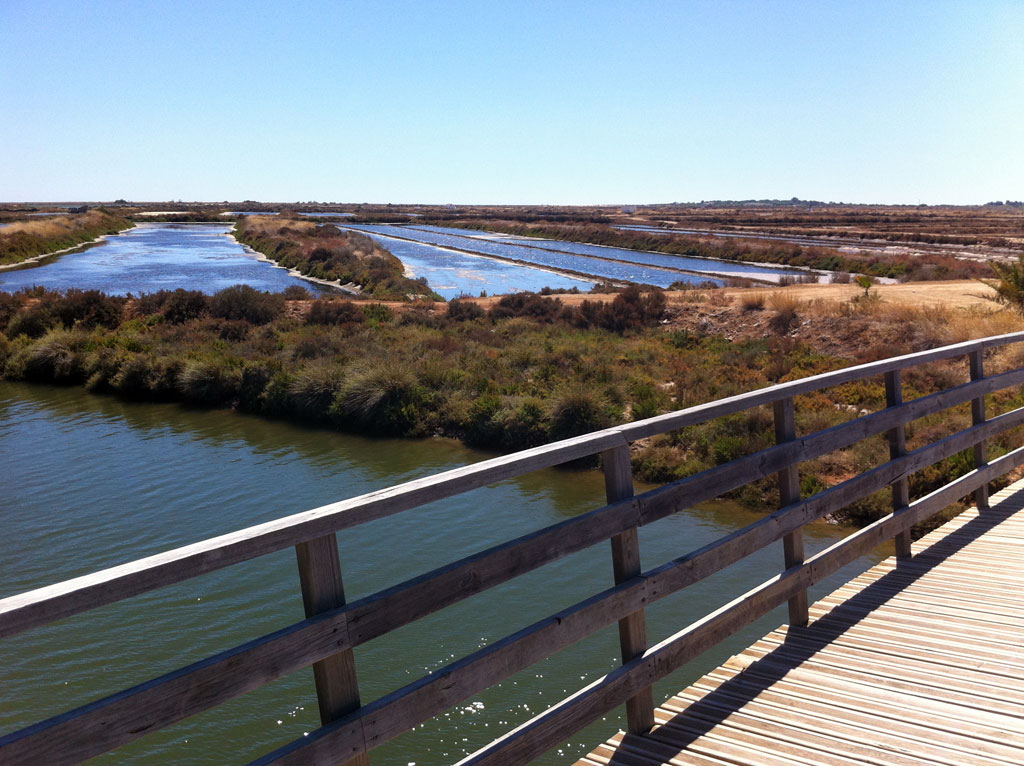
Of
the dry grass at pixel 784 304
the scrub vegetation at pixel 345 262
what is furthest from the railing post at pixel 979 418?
the scrub vegetation at pixel 345 262

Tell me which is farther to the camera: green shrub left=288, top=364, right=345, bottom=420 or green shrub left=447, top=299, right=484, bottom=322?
green shrub left=447, top=299, right=484, bottom=322

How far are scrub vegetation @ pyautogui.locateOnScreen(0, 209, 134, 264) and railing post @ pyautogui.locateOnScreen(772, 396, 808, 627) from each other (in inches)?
2579

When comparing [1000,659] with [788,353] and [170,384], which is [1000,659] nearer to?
[788,353]

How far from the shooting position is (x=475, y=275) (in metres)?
51.0

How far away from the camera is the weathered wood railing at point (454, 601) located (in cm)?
198

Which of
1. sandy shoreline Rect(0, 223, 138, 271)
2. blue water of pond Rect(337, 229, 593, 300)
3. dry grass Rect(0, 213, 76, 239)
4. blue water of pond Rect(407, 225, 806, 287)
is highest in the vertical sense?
dry grass Rect(0, 213, 76, 239)

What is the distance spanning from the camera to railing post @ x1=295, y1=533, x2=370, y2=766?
94.5 inches

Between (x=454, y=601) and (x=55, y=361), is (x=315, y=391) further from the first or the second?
(x=454, y=601)

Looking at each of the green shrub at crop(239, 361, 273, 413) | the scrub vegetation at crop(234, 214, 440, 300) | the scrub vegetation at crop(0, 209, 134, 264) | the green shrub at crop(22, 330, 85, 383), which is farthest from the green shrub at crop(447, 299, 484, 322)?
the scrub vegetation at crop(0, 209, 134, 264)

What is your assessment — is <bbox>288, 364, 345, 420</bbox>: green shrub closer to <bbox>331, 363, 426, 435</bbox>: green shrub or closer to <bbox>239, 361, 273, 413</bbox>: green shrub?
<bbox>331, 363, 426, 435</bbox>: green shrub

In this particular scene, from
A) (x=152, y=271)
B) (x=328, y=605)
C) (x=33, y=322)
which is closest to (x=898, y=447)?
(x=328, y=605)

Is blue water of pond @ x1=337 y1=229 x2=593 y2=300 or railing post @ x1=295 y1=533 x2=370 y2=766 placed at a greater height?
railing post @ x1=295 y1=533 x2=370 y2=766

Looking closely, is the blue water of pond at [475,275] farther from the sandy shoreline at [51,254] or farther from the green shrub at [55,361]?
the sandy shoreline at [51,254]

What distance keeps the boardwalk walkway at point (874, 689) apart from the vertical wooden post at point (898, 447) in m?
0.26
